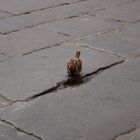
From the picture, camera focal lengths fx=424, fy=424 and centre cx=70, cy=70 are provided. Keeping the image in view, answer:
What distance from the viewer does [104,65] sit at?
4008 millimetres

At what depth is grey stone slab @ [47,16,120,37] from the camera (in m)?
5.09

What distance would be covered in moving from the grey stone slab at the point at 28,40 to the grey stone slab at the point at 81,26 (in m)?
0.17

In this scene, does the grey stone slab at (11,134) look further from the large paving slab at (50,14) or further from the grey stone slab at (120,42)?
the large paving slab at (50,14)

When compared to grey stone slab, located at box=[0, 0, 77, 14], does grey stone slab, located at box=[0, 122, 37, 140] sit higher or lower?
lower

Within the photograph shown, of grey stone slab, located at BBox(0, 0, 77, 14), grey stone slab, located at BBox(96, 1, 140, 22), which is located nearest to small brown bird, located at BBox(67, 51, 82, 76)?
grey stone slab, located at BBox(96, 1, 140, 22)

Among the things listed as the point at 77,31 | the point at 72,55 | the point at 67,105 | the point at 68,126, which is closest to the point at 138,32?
the point at 77,31

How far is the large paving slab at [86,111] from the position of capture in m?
2.88

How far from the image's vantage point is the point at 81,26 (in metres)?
5.30

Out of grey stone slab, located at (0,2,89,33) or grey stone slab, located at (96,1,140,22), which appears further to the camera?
grey stone slab, located at (96,1,140,22)

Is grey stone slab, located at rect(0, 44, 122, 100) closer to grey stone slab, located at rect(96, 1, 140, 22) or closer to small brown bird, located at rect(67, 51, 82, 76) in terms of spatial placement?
small brown bird, located at rect(67, 51, 82, 76)

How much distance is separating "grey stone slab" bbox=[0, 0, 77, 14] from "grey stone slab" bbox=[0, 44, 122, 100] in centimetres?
169

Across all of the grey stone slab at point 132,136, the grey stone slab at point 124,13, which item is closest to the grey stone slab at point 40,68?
the grey stone slab at point 132,136

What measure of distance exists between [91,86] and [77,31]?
1639mm

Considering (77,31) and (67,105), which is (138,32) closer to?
(77,31)
